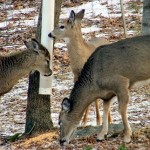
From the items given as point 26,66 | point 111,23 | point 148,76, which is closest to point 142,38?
point 148,76

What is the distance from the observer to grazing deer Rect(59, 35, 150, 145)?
29.7 ft

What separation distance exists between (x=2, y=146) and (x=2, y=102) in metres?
3.52

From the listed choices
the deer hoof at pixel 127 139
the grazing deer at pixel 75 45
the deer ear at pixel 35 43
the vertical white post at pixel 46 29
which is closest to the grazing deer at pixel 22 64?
the deer ear at pixel 35 43

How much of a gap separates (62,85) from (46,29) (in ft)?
14.3

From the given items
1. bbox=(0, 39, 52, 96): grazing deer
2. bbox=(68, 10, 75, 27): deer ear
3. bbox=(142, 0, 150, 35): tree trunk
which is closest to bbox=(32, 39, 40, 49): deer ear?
bbox=(0, 39, 52, 96): grazing deer

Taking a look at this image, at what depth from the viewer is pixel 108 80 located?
9016 millimetres

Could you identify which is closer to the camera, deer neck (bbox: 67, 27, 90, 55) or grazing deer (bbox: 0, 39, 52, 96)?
grazing deer (bbox: 0, 39, 52, 96)

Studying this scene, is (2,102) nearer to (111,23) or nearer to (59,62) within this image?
(59,62)

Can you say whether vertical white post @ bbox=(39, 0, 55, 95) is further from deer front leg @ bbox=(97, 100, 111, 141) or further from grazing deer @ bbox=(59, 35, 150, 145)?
deer front leg @ bbox=(97, 100, 111, 141)

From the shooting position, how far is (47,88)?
9.74 meters

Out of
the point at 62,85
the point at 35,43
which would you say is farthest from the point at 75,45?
the point at 62,85

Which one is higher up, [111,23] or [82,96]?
[111,23]

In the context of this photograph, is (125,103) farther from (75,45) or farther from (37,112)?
(75,45)

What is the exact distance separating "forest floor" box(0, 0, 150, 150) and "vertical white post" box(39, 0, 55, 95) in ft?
2.20
